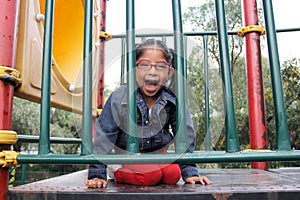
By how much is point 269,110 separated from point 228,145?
591 cm

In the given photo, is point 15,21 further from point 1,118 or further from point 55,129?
point 55,129

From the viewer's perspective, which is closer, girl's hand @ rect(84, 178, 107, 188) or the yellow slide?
girl's hand @ rect(84, 178, 107, 188)

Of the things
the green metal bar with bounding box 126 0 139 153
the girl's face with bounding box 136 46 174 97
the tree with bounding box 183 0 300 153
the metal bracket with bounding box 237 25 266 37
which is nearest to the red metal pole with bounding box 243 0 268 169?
the metal bracket with bounding box 237 25 266 37

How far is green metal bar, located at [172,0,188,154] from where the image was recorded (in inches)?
32.2

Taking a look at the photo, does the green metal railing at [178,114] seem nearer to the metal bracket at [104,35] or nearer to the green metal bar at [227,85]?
the green metal bar at [227,85]

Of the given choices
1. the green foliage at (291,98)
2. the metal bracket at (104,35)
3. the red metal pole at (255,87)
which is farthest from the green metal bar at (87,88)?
the green foliage at (291,98)

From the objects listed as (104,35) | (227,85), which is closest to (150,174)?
(227,85)

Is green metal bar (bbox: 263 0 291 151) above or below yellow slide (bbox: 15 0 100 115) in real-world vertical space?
below

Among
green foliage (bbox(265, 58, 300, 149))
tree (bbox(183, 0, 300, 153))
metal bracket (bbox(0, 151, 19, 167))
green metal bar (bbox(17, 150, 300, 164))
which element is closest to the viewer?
green metal bar (bbox(17, 150, 300, 164))

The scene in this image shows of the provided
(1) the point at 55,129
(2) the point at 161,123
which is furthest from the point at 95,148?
(1) the point at 55,129

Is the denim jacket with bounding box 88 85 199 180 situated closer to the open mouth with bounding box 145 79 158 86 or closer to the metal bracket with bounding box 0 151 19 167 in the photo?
the open mouth with bounding box 145 79 158 86

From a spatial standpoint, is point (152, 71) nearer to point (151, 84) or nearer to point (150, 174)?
point (151, 84)

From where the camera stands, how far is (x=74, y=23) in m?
A: 2.30

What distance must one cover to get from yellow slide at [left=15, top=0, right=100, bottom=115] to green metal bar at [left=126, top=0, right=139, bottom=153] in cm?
48
